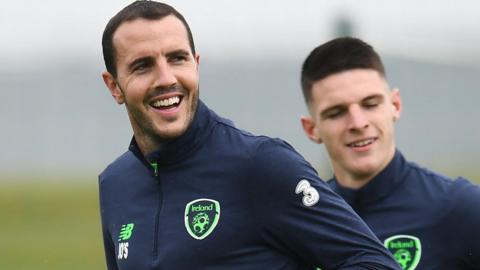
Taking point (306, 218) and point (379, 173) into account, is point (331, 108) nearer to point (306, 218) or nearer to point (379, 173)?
point (379, 173)

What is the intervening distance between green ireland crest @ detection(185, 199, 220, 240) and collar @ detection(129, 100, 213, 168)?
24cm

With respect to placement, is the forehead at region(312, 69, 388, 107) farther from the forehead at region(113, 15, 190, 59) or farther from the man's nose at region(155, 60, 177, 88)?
the man's nose at region(155, 60, 177, 88)

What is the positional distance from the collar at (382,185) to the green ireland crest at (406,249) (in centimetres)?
30

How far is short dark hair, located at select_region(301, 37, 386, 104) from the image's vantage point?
21.8ft

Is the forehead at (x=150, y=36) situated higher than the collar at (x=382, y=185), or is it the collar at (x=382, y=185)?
the forehead at (x=150, y=36)

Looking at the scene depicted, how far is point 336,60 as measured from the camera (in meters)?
6.70

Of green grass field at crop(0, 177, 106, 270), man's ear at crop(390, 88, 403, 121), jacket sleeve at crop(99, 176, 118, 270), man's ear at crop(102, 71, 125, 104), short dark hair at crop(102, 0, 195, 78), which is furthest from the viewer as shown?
green grass field at crop(0, 177, 106, 270)

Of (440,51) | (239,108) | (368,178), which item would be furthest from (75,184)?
(368,178)

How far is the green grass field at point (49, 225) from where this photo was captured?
52.6 ft

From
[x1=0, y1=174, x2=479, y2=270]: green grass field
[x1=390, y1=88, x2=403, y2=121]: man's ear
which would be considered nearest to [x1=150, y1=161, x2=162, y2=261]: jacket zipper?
[x1=390, y1=88, x2=403, y2=121]: man's ear

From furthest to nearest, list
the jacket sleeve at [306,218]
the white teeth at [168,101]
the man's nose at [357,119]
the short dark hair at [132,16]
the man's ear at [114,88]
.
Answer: the man's nose at [357,119] → the man's ear at [114,88] → the short dark hair at [132,16] → the white teeth at [168,101] → the jacket sleeve at [306,218]

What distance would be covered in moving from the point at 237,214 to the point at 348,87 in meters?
1.73

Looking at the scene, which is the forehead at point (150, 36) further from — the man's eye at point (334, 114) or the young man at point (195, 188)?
the man's eye at point (334, 114)

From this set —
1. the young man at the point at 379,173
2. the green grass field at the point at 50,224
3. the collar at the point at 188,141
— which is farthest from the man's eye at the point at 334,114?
the green grass field at the point at 50,224
